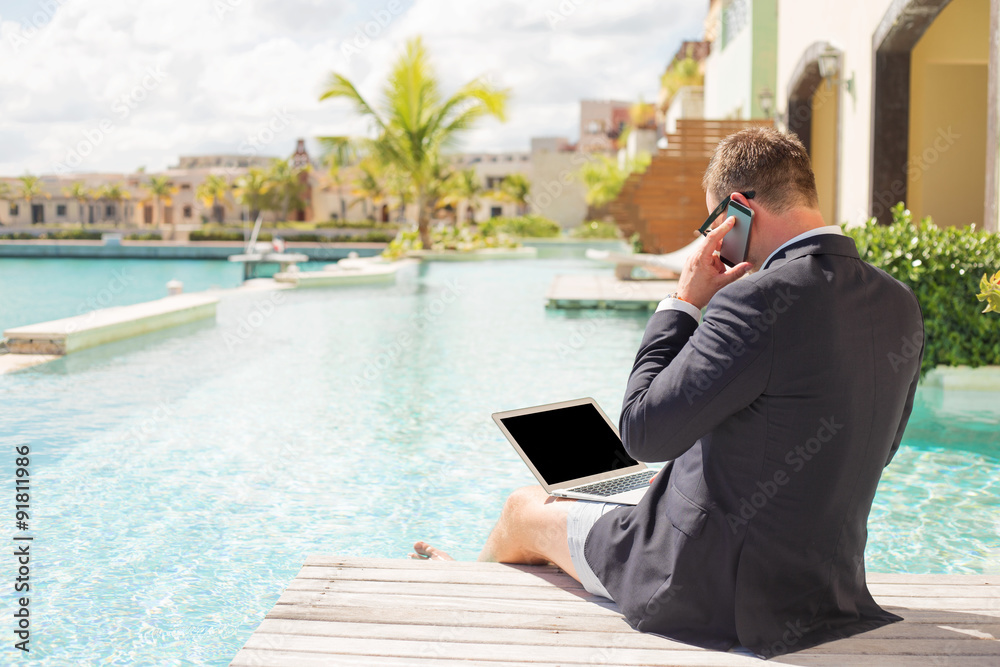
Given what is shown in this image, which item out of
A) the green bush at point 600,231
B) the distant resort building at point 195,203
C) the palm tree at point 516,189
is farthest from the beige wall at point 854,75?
the distant resort building at point 195,203

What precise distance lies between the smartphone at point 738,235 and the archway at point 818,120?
497 inches

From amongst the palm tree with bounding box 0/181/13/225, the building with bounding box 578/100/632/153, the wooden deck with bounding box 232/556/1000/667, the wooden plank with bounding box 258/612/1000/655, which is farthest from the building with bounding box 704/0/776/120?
the palm tree with bounding box 0/181/13/225

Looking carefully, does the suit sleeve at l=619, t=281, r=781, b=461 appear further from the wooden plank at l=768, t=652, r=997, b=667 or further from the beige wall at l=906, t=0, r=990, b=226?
the beige wall at l=906, t=0, r=990, b=226

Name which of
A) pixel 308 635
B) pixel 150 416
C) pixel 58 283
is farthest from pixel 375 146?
pixel 308 635

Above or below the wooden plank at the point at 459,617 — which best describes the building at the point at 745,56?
above

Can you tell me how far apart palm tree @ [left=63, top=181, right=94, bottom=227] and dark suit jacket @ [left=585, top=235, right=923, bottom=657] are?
204ft

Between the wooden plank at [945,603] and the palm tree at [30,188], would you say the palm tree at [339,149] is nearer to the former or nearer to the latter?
the wooden plank at [945,603]

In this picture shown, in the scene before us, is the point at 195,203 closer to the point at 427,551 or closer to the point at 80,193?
the point at 80,193

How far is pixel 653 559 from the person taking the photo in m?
1.85

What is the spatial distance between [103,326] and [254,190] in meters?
44.2

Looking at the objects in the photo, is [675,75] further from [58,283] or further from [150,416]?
[150,416]

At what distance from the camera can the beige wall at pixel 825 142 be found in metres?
14.1

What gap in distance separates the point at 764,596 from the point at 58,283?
21643 millimetres

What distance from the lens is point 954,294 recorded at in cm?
588
